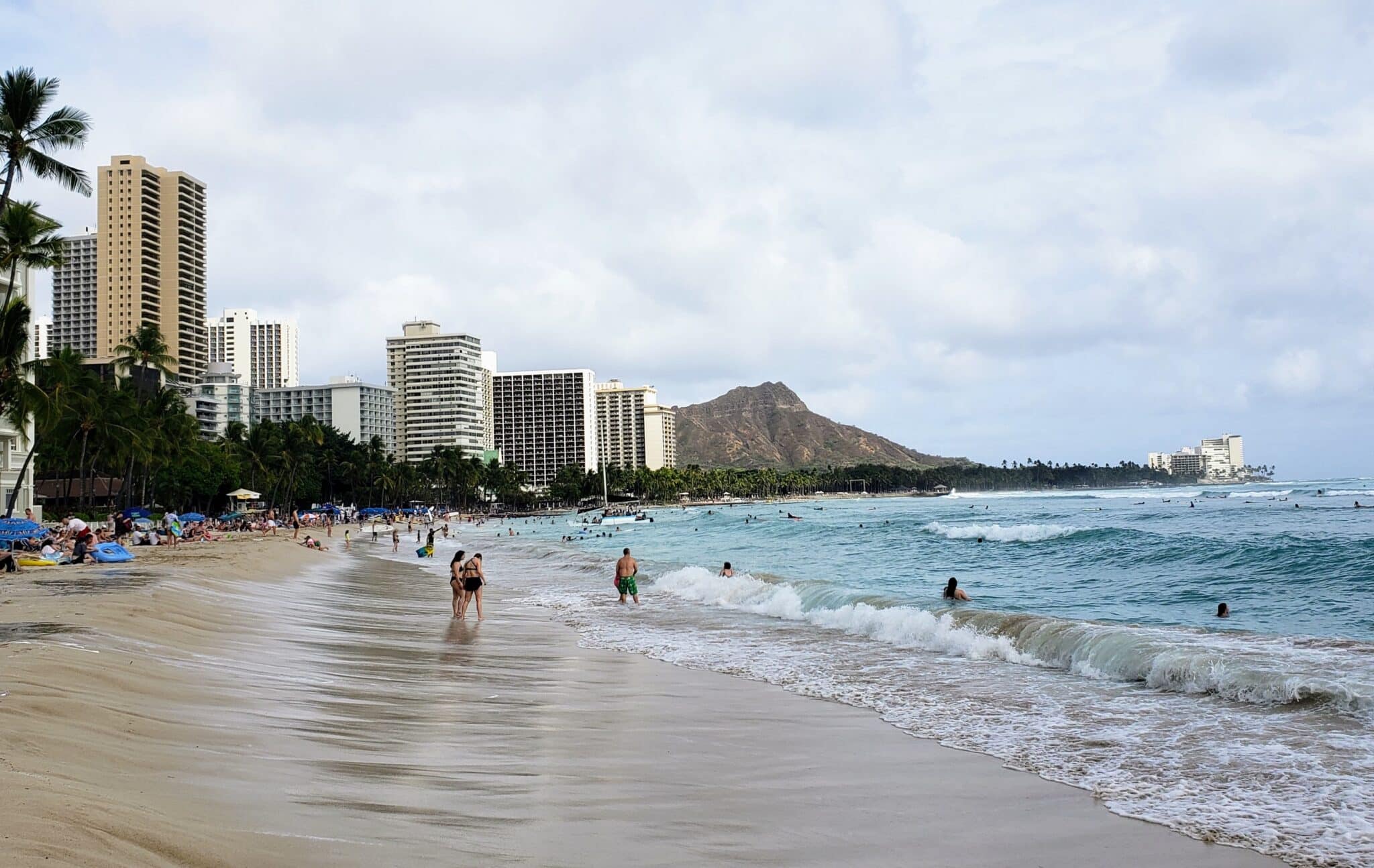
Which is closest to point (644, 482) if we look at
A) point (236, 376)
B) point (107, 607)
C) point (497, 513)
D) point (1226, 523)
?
point (497, 513)

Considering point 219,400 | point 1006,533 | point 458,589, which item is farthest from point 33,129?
point 219,400

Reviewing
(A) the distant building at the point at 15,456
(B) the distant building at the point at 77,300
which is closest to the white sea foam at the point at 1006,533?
(A) the distant building at the point at 15,456

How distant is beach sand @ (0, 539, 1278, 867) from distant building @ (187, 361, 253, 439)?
131488mm

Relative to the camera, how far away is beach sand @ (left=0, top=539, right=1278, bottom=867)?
4219mm

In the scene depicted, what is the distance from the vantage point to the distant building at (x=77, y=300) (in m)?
156

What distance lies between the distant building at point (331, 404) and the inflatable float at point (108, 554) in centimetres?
15670

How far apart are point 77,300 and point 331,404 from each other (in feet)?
148

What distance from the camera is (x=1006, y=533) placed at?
143ft

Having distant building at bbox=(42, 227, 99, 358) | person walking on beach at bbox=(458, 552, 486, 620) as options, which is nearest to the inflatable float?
person walking on beach at bbox=(458, 552, 486, 620)

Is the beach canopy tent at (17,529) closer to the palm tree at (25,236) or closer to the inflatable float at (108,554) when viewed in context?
the inflatable float at (108,554)

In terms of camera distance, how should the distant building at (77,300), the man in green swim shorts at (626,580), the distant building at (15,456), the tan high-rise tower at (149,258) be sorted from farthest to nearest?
the distant building at (77,300) < the tan high-rise tower at (149,258) < the distant building at (15,456) < the man in green swim shorts at (626,580)

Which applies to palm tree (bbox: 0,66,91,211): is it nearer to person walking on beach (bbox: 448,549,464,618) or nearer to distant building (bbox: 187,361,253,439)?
person walking on beach (bbox: 448,549,464,618)

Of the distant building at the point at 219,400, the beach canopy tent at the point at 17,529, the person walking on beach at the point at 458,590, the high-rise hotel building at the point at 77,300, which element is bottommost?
the person walking on beach at the point at 458,590

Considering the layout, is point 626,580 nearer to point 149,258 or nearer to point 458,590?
point 458,590
